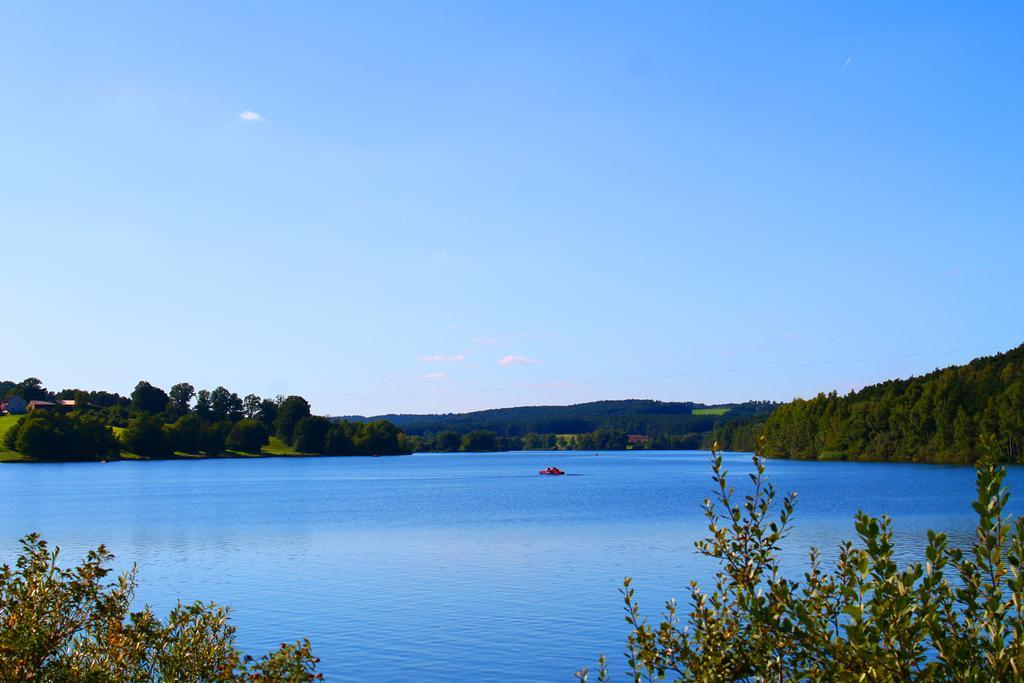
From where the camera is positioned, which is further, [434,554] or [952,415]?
[952,415]

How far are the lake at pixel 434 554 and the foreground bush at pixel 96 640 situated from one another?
46.6 ft

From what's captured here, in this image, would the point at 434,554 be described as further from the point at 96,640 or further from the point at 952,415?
the point at 952,415

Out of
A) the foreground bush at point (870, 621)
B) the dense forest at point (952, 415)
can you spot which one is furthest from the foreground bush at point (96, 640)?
the dense forest at point (952, 415)

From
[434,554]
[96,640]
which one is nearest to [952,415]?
[434,554]

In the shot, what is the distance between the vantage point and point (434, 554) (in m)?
56.5

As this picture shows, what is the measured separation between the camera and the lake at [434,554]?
107ft

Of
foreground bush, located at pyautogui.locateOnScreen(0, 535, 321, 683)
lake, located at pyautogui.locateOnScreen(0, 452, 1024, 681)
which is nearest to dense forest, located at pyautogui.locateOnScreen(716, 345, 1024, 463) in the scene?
lake, located at pyautogui.locateOnScreen(0, 452, 1024, 681)

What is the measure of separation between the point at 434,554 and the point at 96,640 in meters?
42.4

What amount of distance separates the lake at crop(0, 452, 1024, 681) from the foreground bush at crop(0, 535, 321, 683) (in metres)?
14.2

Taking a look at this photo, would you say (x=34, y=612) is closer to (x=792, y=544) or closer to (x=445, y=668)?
(x=445, y=668)

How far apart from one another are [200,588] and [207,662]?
32.3 m

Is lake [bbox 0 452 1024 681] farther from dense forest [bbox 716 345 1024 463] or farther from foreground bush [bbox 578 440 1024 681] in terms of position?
dense forest [bbox 716 345 1024 463]

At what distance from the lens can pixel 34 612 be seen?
45.0 feet

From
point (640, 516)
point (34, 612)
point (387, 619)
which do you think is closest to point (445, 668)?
point (387, 619)
